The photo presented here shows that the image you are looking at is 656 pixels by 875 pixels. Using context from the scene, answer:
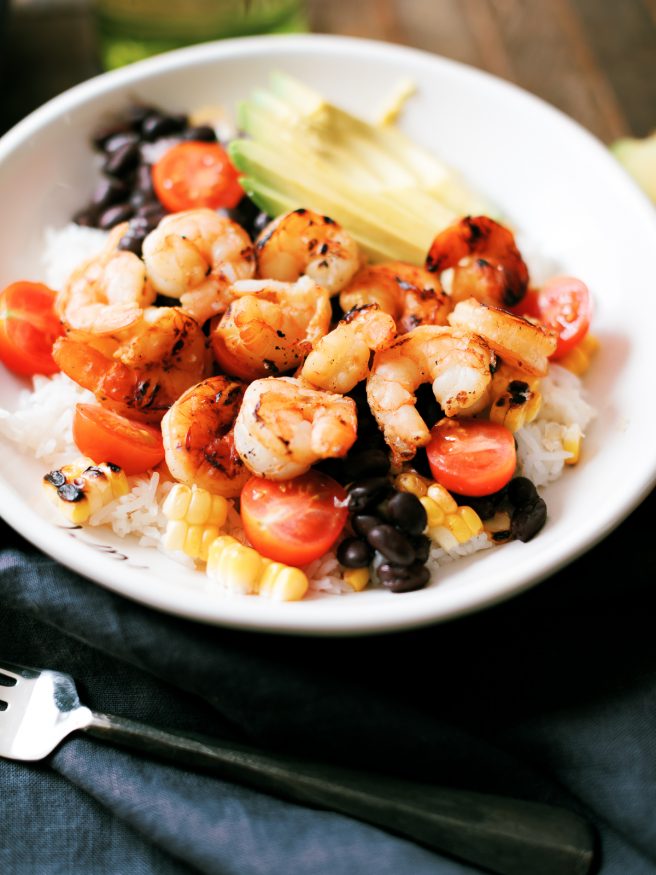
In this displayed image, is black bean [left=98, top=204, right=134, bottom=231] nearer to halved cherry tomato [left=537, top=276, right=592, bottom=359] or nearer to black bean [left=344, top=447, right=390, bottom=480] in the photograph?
black bean [left=344, top=447, right=390, bottom=480]

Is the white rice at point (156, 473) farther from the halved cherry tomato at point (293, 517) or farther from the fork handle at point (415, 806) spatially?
the fork handle at point (415, 806)

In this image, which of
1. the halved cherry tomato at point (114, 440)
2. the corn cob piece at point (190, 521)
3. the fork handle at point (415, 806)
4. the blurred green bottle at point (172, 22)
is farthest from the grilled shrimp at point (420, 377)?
the blurred green bottle at point (172, 22)

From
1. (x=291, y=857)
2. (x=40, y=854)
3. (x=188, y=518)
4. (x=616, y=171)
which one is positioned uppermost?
(x=616, y=171)

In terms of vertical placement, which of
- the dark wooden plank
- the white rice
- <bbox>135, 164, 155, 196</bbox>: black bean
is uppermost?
the dark wooden plank

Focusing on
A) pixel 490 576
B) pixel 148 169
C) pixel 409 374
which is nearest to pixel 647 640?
pixel 490 576

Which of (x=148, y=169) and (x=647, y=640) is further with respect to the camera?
(x=148, y=169)

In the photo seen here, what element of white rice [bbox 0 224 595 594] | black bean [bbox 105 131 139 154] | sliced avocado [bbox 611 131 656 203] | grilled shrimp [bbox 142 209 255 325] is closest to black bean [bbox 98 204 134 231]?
black bean [bbox 105 131 139 154]

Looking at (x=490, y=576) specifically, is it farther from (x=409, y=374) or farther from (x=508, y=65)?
(x=508, y=65)
